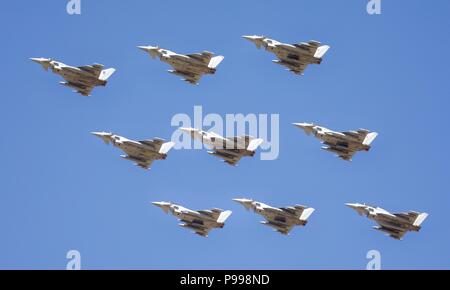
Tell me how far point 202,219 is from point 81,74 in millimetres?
20528

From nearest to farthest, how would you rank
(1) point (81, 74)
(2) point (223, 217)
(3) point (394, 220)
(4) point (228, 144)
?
(2) point (223, 217), (4) point (228, 144), (3) point (394, 220), (1) point (81, 74)

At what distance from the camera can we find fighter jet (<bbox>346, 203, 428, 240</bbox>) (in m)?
134

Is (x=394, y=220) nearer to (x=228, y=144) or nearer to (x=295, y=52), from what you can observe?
(x=228, y=144)

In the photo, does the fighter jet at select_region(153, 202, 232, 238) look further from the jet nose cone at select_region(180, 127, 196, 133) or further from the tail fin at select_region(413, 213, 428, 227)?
the tail fin at select_region(413, 213, 428, 227)

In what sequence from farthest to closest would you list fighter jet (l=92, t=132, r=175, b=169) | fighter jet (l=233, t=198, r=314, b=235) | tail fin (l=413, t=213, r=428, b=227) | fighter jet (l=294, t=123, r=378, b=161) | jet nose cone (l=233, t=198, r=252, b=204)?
1. jet nose cone (l=233, t=198, r=252, b=204)
2. fighter jet (l=294, t=123, r=378, b=161)
3. fighter jet (l=92, t=132, r=175, b=169)
4. fighter jet (l=233, t=198, r=314, b=235)
5. tail fin (l=413, t=213, r=428, b=227)

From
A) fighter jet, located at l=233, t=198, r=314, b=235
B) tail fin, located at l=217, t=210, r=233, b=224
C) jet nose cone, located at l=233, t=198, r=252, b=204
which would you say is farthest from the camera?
jet nose cone, located at l=233, t=198, r=252, b=204

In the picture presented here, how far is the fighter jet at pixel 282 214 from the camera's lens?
134 meters

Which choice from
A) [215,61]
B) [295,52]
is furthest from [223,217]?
[295,52]

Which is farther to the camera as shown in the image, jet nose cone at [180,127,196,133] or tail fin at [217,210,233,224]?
jet nose cone at [180,127,196,133]

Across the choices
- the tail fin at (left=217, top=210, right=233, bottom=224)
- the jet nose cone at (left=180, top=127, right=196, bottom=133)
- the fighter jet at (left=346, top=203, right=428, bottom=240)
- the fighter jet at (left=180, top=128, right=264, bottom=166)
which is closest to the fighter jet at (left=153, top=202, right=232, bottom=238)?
the tail fin at (left=217, top=210, right=233, bottom=224)

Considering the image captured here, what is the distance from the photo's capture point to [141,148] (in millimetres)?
135000

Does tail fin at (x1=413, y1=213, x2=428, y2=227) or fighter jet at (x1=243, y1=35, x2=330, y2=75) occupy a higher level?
fighter jet at (x1=243, y1=35, x2=330, y2=75)

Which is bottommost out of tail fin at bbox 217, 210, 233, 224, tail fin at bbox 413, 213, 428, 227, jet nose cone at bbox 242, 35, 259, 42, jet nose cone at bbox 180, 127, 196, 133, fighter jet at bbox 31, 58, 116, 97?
tail fin at bbox 413, 213, 428, 227

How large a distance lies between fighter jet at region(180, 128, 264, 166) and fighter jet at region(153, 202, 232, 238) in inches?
228
